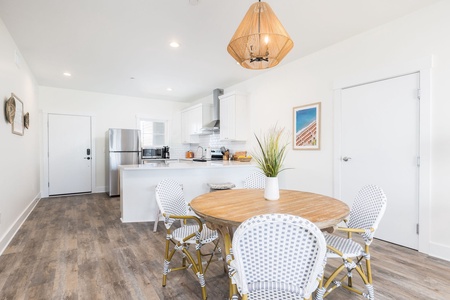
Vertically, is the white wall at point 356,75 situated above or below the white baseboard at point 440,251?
above

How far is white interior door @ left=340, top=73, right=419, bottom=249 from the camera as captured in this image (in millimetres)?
2629

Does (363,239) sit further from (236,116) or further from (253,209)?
(236,116)

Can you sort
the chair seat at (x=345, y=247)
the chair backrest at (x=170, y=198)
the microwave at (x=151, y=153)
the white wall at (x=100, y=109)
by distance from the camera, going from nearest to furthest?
the chair seat at (x=345, y=247)
the chair backrest at (x=170, y=198)
the white wall at (x=100, y=109)
the microwave at (x=151, y=153)

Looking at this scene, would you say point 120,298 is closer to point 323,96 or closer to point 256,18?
point 256,18

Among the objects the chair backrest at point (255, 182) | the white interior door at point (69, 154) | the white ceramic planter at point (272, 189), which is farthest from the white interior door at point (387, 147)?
the white interior door at point (69, 154)

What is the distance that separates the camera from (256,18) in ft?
5.50

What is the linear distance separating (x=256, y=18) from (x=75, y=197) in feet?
18.8

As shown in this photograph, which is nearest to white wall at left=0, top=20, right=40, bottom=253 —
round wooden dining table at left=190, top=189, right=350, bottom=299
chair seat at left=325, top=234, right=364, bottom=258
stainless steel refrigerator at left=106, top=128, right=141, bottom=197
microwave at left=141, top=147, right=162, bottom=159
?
stainless steel refrigerator at left=106, top=128, right=141, bottom=197

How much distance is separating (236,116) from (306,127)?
64.3 inches

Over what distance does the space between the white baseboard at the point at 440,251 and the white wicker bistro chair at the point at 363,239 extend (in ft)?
3.92

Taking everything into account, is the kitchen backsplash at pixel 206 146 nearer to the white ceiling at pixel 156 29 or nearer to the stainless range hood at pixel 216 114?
the stainless range hood at pixel 216 114

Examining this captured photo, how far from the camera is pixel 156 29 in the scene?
287cm

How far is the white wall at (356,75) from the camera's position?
7.88 feet

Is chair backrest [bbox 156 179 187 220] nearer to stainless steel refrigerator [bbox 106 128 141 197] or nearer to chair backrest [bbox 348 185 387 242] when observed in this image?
chair backrest [bbox 348 185 387 242]
